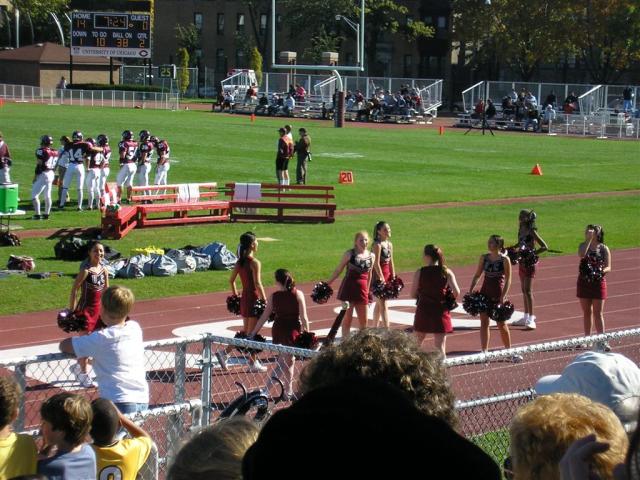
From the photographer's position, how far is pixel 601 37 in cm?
7319

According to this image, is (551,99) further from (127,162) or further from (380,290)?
(380,290)

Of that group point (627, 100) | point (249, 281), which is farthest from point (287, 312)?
point (627, 100)

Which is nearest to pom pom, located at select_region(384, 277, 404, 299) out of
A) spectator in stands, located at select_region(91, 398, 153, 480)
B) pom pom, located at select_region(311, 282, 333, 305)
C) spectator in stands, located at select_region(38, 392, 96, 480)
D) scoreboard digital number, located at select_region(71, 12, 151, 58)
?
pom pom, located at select_region(311, 282, 333, 305)

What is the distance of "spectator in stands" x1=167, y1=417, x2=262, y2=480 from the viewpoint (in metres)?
2.69

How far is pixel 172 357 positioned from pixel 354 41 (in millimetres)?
79234

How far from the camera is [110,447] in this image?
6094 millimetres

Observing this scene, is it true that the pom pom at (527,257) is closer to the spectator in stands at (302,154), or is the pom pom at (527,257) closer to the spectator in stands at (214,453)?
the spectator in stands at (214,453)

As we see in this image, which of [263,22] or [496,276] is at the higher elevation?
[263,22]

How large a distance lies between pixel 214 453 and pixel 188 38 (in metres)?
95.8

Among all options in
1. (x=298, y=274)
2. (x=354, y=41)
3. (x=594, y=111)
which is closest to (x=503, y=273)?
(x=298, y=274)

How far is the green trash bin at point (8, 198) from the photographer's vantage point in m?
22.3

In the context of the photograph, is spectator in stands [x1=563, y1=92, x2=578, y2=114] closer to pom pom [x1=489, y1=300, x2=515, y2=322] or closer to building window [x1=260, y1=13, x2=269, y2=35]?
building window [x1=260, y1=13, x2=269, y2=35]

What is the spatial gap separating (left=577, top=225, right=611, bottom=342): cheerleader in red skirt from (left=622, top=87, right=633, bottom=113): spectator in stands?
4944 centimetres

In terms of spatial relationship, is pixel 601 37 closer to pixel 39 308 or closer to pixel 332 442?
pixel 39 308
